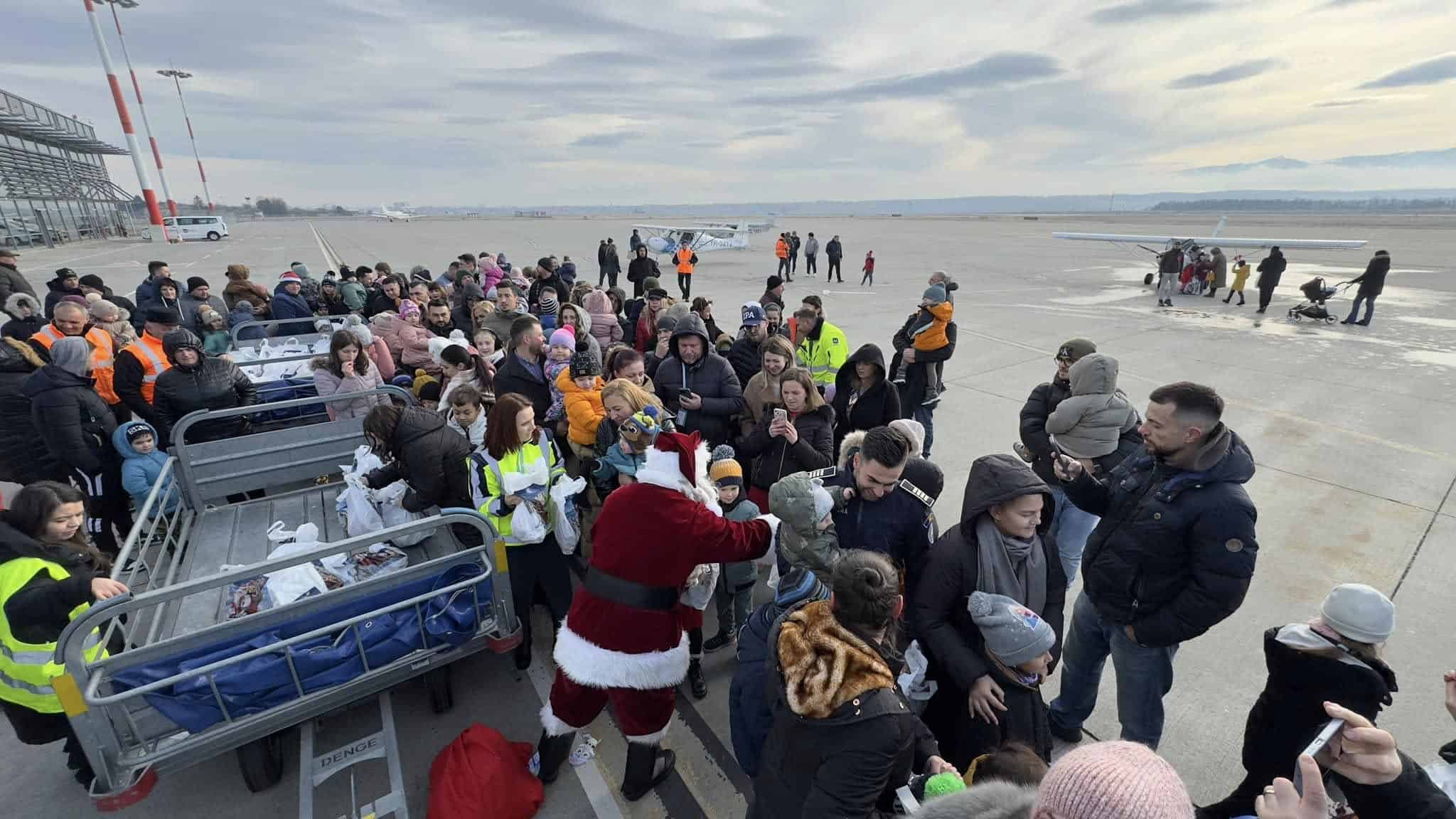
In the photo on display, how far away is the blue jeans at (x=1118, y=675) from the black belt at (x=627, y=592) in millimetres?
2213

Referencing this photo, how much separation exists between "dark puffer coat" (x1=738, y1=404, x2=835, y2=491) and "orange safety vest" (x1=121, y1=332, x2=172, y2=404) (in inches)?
210

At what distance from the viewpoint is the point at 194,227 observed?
137 ft

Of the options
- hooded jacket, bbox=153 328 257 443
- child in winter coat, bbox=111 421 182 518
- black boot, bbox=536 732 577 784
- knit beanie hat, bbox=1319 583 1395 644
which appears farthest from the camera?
hooded jacket, bbox=153 328 257 443

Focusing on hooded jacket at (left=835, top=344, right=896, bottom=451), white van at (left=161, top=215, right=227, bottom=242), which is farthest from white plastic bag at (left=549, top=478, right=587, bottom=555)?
white van at (left=161, top=215, right=227, bottom=242)

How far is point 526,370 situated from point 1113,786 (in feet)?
16.7

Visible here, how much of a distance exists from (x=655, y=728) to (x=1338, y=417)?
388 inches

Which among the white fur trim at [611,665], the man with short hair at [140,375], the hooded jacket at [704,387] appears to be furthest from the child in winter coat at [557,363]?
the man with short hair at [140,375]

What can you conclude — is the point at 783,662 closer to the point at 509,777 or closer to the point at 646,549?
the point at 646,549

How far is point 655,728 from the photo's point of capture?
2.85 m

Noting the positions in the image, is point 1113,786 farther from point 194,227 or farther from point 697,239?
point 194,227

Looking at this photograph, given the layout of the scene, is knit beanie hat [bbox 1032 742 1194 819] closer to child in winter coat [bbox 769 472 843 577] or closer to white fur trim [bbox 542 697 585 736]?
child in winter coat [bbox 769 472 843 577]

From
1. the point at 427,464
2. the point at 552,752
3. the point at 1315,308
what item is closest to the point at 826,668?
the point at 552,752

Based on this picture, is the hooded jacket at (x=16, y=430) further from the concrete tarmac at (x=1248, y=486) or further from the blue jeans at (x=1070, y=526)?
the blue jeans at (x=1070, y=526)

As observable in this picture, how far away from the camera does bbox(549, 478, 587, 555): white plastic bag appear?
11.6 ft
